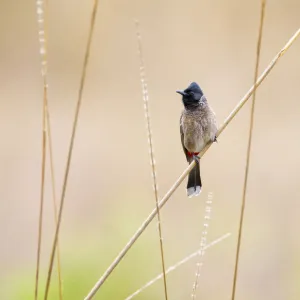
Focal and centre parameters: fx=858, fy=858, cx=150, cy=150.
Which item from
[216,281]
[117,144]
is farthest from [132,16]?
[216,281]

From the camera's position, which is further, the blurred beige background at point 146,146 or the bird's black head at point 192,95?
the blurred beige background at point 146,146

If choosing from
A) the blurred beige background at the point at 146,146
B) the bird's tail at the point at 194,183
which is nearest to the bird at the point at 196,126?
the bird's tail at the point at 194,183

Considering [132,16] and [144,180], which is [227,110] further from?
[132,16]

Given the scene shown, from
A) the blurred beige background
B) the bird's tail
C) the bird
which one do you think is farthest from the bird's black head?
the blurred beige background

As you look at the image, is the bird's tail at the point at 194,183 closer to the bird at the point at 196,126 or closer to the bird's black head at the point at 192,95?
the bird at the point at 196,126

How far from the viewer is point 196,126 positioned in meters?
4.73

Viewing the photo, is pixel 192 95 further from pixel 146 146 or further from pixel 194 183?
pixel 146 146

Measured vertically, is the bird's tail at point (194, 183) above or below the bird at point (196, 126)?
below

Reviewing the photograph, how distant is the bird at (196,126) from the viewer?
15.2 ft

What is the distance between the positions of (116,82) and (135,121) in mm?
1149

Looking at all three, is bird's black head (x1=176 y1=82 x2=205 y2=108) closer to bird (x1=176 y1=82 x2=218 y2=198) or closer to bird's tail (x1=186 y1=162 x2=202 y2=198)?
bird (x1=176 y1=82 x2=218 y2=198)

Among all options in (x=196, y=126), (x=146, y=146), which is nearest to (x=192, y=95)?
(x=196, y=126)

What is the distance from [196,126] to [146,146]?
5.32m

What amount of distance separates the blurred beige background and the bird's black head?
5.26 ft
